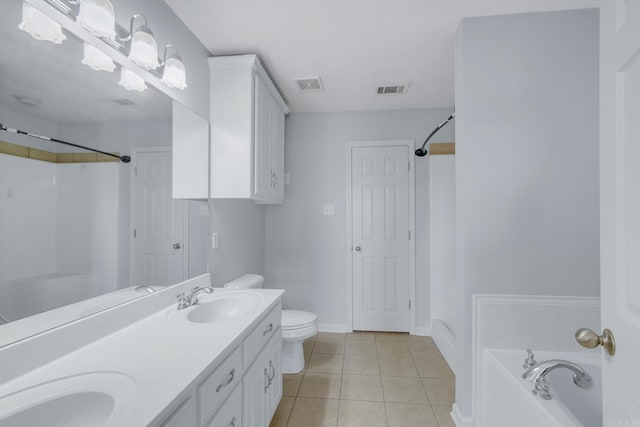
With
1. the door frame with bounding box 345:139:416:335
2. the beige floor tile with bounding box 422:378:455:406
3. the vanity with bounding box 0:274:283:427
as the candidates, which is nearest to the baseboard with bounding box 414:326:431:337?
the door frame with bounding box 345:139:416:335

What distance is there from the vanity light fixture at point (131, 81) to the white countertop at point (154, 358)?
1.10 m

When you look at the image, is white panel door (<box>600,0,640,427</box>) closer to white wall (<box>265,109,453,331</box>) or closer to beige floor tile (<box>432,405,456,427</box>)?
beige floor tile (<box>432,405,456,427</box>)

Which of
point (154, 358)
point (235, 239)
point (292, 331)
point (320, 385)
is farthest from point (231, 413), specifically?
point (235, 239)

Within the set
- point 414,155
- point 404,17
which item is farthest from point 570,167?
point 414,155

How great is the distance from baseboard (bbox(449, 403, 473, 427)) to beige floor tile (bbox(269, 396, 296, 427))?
3.41ft

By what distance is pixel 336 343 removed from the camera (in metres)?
2.68

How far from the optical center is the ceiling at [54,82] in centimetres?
83

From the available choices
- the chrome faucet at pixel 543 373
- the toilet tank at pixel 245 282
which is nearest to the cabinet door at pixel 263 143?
the toilet tank at pixel 245 282

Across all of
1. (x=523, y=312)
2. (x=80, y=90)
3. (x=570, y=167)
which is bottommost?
(x=523, y=312)

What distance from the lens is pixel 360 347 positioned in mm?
2594

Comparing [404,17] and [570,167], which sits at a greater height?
[404,17]

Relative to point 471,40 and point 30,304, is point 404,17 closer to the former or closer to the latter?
point 471,40

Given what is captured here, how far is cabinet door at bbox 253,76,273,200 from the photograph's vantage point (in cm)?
194

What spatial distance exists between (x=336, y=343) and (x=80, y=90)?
8.73ft
